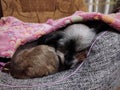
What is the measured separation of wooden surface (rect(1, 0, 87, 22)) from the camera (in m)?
1.62

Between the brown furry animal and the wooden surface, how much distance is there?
1.01m

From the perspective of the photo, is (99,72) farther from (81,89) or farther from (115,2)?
(115,2)

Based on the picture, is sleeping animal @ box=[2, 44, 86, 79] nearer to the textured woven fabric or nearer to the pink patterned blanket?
the textured woven fabric

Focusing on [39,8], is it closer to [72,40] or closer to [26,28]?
[26,28]

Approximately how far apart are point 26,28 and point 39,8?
38cm

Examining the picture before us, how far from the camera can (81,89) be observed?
0.64 meters

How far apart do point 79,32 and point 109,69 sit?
15cm

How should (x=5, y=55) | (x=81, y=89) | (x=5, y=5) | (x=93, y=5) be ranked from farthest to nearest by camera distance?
(x=93, y=5)
(x=5, y=5)
(x=5, y=55)
(x=81, y=89)

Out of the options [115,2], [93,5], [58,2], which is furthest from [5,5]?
[115,2]

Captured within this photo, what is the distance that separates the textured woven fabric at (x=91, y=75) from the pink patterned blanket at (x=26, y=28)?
7 centimetres

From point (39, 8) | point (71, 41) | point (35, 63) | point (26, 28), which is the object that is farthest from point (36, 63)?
point (39, 8)

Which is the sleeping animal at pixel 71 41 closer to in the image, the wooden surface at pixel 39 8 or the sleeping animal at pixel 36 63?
the sleeping animal at pixel 36 63

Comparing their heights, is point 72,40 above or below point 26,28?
above

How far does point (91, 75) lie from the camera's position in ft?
2.13
